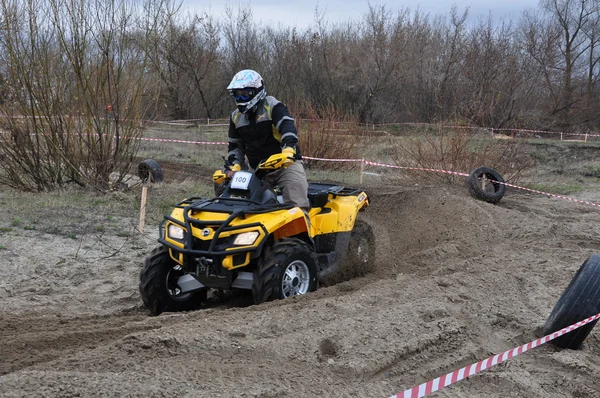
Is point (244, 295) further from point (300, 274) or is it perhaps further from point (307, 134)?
point (307, 134)

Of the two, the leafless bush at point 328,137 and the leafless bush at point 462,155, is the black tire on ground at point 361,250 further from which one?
the leafless bush at point 328,137

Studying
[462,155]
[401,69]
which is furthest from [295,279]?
[401,69]

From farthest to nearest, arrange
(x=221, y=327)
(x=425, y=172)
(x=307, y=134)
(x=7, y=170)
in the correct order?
1. (x=307, y=134)
2. (x=425, y=172)
3. (x=7, y=170)
4. (x=221, y=327)

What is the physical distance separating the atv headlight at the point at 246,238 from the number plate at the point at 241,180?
762mm

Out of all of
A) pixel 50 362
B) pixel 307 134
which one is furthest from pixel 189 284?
pixel 307 134

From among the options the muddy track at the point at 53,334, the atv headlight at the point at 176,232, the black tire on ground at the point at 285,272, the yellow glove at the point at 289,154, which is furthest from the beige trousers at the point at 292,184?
the muddy track at the point at 53,334

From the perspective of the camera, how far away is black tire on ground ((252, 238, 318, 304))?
566 cm

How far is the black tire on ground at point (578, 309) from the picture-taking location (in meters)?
5.07

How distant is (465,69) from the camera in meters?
31.6

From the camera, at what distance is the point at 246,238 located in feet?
18.5

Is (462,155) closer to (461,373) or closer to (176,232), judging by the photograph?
(176,232)

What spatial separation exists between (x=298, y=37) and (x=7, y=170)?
2864 cm

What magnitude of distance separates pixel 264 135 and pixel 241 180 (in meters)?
0.88

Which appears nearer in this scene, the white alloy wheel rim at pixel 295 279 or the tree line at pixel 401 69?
the white alloy wheel rim at pixel 295 279
